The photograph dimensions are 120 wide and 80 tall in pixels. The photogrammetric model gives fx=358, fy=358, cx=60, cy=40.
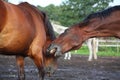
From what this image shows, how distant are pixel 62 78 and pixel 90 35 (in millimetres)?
5894

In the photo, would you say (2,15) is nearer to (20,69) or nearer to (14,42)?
(14,42)

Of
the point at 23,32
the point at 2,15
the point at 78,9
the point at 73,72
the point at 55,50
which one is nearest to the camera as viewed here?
the point at 55,50

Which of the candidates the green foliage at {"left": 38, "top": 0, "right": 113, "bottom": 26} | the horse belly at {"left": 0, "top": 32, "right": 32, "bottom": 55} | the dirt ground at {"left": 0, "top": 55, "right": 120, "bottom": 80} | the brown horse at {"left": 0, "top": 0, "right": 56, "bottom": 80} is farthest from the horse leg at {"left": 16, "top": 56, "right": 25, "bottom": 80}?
the green foliage at {"left": 38, "top": 0, "right": 113, "bottom": 26}

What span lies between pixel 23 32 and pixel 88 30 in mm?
3681

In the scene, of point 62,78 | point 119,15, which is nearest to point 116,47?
point 62,78

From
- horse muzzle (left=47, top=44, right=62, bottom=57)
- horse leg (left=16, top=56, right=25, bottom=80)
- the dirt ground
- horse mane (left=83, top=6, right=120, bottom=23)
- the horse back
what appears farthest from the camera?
the dirt ground

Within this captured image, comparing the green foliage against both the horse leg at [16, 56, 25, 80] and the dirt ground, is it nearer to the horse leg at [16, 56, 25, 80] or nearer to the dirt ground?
the dirt ground

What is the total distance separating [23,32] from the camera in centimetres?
685

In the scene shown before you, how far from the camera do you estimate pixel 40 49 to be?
7.60 m

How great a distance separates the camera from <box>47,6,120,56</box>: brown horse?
325 centimetres

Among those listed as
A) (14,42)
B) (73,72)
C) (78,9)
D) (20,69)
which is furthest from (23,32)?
(78,9)

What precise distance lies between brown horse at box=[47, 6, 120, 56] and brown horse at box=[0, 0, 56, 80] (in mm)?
2507

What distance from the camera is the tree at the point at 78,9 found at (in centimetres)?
5778

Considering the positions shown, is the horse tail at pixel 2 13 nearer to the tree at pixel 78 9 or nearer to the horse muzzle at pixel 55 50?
the horse muzzle at pixel 55 50
